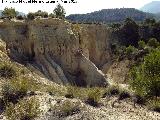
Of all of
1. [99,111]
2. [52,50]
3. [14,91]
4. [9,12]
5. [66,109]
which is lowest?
[52,50]

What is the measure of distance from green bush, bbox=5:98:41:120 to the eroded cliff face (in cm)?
1625

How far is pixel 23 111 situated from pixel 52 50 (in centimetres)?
2271

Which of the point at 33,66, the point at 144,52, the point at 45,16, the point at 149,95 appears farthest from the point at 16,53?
the point at 144,52

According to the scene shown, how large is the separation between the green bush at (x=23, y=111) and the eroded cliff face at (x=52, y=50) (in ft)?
53.3

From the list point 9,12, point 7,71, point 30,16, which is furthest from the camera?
point 9,12

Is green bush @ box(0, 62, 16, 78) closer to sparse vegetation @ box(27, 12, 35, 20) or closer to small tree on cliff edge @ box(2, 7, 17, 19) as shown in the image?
sparse vegetation @ box(27, 12, 35, 20)

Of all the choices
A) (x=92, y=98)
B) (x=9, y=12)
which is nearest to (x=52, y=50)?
(x=9, y=12)

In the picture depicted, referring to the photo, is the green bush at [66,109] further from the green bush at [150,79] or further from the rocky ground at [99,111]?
the green bush at [150,79]

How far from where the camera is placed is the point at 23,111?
16.6 m

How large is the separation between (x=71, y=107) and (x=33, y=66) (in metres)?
18.0

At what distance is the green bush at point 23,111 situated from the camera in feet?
53.3

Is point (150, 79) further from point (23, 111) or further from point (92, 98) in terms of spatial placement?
point (23, 111)

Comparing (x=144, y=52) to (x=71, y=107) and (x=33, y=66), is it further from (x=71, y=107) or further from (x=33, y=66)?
(x=71, y=107)

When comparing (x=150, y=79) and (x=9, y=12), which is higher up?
(x=9, y=12)
